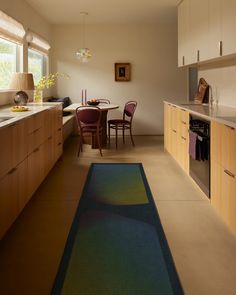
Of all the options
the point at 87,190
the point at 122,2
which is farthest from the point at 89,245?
the point at 122,2

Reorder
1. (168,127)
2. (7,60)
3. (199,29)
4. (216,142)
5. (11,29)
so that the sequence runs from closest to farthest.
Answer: (216,142)
(199,29)
(11,29)
(7,60)
(168,127)

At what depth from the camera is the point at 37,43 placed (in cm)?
618

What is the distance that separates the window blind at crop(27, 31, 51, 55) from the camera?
569 centimetres

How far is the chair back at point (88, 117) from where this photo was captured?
550 centimetres

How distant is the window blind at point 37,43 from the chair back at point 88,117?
143 cm

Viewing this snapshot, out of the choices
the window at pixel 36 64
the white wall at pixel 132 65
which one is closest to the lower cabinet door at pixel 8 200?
the window at pixel 36 64

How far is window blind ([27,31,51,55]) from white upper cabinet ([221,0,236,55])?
330 centimetres

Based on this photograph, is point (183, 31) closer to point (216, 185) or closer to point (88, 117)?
point (88, 117)

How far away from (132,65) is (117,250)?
5.90m

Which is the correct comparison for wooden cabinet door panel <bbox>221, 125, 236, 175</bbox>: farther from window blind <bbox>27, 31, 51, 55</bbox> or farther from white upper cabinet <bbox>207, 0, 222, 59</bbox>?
window blind <bbox>27, 31, 51, 55</bbox>

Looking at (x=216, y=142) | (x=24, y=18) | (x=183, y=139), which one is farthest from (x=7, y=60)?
(x=216, y=142)

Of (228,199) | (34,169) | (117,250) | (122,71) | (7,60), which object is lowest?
(117,250)

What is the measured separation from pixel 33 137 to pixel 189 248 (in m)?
1.84

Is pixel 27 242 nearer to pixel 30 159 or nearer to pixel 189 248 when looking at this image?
pixel 30 159
